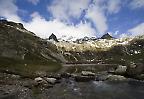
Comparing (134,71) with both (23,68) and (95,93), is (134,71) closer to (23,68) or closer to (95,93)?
(95,93)

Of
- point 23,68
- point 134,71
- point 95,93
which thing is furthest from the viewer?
point 23,68

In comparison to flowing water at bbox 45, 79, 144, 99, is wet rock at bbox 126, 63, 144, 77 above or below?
above

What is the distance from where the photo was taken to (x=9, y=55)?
189000mm

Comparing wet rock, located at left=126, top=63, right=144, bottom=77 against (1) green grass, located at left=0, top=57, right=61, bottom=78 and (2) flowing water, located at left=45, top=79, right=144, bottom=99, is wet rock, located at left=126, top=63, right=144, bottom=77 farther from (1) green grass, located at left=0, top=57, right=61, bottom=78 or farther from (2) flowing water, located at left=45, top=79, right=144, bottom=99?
(1) green grass, located at left=0, top=57, right=61, bottom=78

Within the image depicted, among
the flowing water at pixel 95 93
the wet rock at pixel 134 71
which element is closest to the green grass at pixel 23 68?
the flowing water at pixel 95 93

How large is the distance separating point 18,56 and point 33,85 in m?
142

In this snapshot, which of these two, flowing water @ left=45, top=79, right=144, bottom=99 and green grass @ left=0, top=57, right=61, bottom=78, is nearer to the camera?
flowing water @ left=45, top=79, right=144, bottom=99

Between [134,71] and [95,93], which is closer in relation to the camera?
[95,93]

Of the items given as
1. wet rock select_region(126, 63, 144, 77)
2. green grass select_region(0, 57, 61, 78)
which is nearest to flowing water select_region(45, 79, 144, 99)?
green grass select_region(0, 57, 61, 78)

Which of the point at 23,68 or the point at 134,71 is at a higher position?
the point at 23,68

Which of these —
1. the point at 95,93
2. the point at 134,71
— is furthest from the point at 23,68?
the point at 95,93

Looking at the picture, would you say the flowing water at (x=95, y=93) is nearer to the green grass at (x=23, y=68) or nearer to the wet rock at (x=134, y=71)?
the green grass at (x=23, y=68)

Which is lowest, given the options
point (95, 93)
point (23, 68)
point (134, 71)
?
point (95, 93)

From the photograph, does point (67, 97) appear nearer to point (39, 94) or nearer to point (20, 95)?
point (39, 94)
